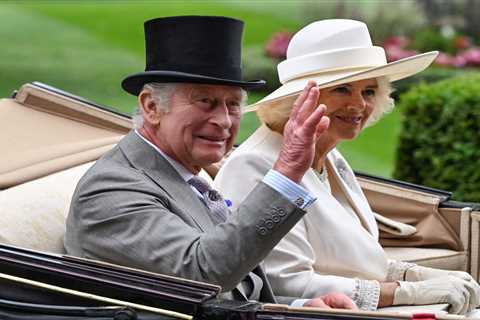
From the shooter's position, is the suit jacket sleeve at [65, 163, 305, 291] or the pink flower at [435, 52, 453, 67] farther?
the pink flower at [435, 52, 453, 67]

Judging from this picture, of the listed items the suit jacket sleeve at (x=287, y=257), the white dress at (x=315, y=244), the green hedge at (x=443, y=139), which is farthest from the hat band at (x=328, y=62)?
the green hedge at (x=443, y=139)

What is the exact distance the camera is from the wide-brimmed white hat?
3.43 m

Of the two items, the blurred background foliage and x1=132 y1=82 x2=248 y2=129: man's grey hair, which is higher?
x1=132 y1=82 x2=248 y2=129: man's grey hair

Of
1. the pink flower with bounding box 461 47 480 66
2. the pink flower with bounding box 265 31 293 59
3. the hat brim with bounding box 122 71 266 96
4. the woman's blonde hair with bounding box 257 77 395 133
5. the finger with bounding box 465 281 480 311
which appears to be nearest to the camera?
the hat brim with bounding box 122 71 266 96

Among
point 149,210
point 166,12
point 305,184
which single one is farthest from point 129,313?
point 166,12

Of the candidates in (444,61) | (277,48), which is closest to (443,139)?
(277,48)

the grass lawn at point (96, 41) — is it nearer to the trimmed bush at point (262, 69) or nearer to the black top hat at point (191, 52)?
the trimmed bush at point (262, 69)

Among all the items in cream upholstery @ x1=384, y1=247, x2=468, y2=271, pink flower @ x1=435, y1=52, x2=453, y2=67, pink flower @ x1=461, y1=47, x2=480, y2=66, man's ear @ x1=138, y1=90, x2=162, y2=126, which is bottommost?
pink flower @ x1=435, y1=52, x2=453, y2=67

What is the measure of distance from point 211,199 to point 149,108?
1.11 ft

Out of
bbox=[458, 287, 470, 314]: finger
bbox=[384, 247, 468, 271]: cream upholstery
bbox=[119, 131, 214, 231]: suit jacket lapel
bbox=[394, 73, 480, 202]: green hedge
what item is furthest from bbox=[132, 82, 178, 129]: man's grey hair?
bbox=[394, 73, 480, 202]: green hedge

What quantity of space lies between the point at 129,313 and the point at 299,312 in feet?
1.23

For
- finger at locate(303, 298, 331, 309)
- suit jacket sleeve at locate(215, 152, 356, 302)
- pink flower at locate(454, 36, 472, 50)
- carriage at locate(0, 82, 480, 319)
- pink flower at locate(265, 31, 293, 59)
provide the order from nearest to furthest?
1. carriage at locate(0, 82, 480, 319)
2. finger at locate(303, 298, 331, 309)
3. suit jacket sleeve at locate(215, 152, 356, 302)
4. pink flower at locate(265, 31, 293, 59)
5. pink flower at locate(454, 36, 472, 50)

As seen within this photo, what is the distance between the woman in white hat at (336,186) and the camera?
3.19 metres

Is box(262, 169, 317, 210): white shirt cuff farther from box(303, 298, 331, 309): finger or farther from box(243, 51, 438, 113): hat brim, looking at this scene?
box(243, 51, 438, 113): hat brim
